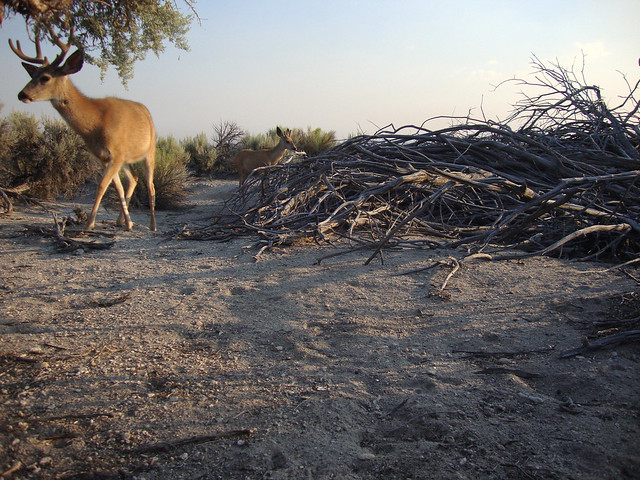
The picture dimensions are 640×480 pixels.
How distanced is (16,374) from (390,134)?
5761 millimetres

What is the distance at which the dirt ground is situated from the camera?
1.94m

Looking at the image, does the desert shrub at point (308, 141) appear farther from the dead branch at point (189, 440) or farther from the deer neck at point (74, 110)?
the dead branch at point (189, 440)

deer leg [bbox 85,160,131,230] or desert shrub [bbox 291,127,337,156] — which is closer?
deer leg [bbox 85,160,131,230]

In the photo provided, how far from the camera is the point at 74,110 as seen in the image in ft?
20.6

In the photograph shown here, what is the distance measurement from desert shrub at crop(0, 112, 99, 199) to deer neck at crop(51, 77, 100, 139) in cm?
239

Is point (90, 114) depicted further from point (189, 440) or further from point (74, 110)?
point (189, 440)

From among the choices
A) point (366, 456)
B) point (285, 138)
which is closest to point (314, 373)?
point (366, 456)

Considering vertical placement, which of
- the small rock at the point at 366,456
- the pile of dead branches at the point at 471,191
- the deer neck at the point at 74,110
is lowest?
the small rock at the point at 366,456

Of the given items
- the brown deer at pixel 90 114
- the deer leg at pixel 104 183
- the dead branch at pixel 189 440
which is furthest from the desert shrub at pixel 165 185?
the dead branch at pixel 189 440

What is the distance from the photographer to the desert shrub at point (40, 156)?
321 inches

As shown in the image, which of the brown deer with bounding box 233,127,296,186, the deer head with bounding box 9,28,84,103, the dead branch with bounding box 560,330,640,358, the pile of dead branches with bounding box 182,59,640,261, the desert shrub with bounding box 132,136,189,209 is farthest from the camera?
Answer: the brown deer with bounding box 233,127,296,186

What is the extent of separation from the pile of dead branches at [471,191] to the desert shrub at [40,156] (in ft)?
11.6

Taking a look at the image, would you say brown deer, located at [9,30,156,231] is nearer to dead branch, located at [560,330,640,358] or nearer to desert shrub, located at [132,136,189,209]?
desert shrub, located at [132,136,189,209]

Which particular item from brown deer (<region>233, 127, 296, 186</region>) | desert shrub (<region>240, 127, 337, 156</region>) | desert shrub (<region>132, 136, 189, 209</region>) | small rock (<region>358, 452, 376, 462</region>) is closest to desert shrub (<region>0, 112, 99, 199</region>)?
desert shrub (<region>132, 136, 189, 209</region>)
